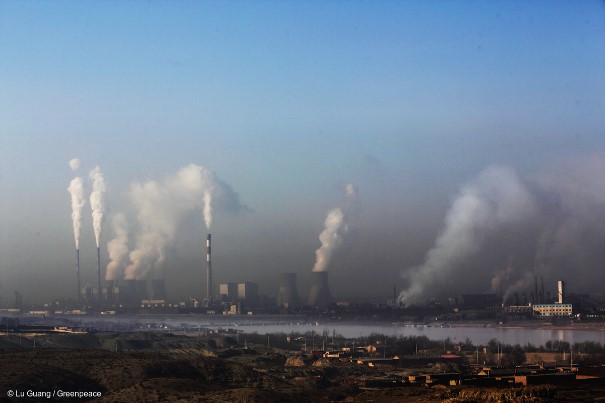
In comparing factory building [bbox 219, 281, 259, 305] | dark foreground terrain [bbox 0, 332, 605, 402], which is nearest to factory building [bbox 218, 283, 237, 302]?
factory building [bbox 219, 281, 259, 305]

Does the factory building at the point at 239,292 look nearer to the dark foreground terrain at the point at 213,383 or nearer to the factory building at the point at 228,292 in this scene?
the factory building at the point at 228,292

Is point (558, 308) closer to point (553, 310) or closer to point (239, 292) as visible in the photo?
point (553, 310)

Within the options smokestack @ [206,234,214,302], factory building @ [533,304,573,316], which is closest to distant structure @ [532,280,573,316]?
factory building @ [533,304,573,316]

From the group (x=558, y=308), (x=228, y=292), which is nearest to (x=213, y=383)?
(x=558, y=308)

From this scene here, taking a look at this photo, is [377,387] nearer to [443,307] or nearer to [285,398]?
[285,398]

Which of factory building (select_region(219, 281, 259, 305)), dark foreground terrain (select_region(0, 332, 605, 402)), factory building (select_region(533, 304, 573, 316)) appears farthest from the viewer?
factory building (select_region(219, 281, 259, 305))

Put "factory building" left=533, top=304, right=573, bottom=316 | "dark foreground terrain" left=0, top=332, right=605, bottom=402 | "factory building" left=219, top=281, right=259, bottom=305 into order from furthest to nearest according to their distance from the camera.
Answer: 1. "factory building" left=219, top=281, right=259, bottom=305
2. "factory building" left=533, top=304, right=573, bottom=316
3. "dark foreground terrain" left=0, top=332, right=605, bottom=402

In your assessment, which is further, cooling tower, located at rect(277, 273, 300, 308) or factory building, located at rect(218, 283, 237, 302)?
factory building, located at rect(218, 283, 237, 302)

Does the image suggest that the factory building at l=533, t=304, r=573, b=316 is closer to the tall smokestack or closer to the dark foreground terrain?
the tall smokestack

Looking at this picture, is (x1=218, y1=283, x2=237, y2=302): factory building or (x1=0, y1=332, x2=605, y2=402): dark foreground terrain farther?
(x1=218, y1=283, x2=237, y2=302): factory building

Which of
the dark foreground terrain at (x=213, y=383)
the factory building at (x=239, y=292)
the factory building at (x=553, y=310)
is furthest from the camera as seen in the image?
the factory building at (x=239, y=292)

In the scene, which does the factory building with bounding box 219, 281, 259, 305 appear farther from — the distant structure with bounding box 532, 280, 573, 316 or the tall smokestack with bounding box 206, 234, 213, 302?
the distant structure with bounding box 532, 280, 573, 316

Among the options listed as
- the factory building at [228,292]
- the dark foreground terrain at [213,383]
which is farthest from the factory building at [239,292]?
the dark foreground terrain at [213,383]
